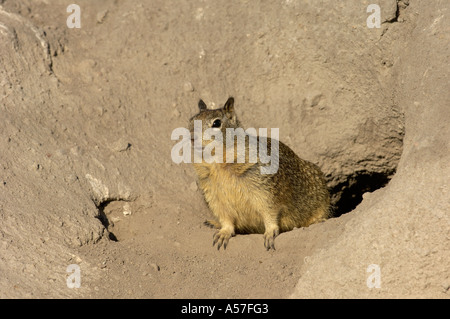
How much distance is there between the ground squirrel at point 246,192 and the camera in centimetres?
593

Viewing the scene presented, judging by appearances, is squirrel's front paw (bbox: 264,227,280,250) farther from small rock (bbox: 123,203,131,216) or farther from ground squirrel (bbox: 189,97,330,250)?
small rock (bbox: 123,203,131,216)

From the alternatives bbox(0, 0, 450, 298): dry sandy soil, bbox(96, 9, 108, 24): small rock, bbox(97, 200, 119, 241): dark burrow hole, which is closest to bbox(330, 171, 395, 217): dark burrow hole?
bbox(0, 0, 450, 298): dry sandy soil

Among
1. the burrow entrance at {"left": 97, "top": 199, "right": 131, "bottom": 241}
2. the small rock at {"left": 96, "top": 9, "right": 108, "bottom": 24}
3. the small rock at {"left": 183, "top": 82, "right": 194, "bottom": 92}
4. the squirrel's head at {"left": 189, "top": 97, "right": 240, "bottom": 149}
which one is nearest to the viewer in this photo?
the squirrel's head at {"left": 189, "top": 97, "right": 240, "bottom": 149}

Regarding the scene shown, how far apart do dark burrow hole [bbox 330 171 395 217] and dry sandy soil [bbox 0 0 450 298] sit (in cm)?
3

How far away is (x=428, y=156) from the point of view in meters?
4.97

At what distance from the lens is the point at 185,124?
7.49m

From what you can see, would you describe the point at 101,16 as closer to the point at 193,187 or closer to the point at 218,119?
the point at 193,187

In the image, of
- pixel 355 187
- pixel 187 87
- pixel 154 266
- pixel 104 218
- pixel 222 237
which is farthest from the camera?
pixel 355 187

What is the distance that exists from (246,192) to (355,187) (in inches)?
113

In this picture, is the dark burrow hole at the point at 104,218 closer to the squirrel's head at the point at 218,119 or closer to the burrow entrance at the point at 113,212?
the burrow entrance at the point at 113,212

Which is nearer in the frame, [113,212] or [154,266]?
[154,266]

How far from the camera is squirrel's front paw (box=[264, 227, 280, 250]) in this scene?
229 inches

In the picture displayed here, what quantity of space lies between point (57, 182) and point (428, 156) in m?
3.76

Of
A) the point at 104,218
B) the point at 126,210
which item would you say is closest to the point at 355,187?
the point at 126,210
